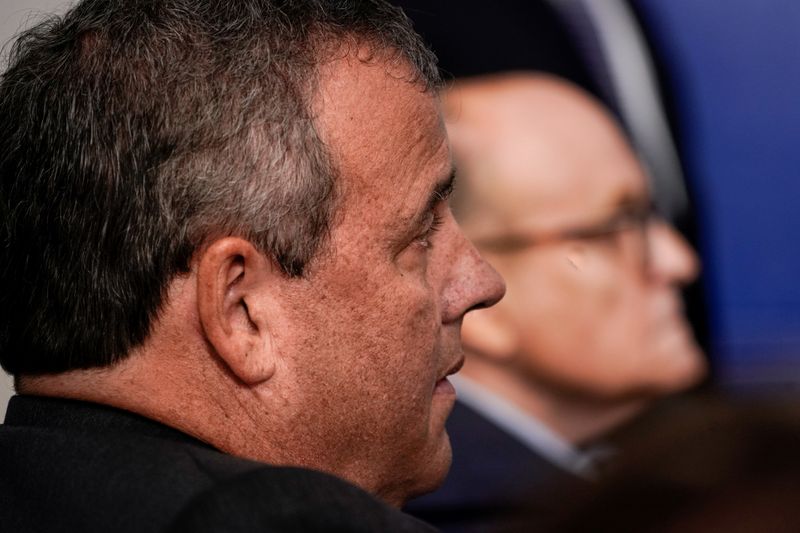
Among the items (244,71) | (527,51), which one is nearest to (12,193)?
(244,71)

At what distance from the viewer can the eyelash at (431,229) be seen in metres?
1.29

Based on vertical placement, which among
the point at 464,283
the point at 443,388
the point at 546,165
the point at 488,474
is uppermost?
the point at 464,283

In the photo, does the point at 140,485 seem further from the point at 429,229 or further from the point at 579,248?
the point at 579,248

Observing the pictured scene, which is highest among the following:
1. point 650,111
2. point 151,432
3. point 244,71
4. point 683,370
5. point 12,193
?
point 244,71

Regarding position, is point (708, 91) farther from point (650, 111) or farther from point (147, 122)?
point (147, 122)

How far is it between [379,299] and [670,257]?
1.04 m

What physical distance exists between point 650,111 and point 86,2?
115 cm

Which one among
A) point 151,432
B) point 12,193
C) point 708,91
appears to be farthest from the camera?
point 708,91

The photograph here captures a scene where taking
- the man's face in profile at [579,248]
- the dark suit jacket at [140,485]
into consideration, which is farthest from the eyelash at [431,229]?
the man's face in profile at [579,248]

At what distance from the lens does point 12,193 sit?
1.24 meters

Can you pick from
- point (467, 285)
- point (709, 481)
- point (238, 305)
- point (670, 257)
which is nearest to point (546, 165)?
point (670, 257)

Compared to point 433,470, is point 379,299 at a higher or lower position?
higher

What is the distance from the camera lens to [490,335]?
2211mm

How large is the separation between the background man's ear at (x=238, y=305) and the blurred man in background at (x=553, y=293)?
106cm
